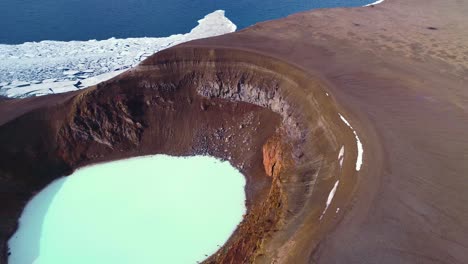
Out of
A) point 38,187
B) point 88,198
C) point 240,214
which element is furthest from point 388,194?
point 38,187

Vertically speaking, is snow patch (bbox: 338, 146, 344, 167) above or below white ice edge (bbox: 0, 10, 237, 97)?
below

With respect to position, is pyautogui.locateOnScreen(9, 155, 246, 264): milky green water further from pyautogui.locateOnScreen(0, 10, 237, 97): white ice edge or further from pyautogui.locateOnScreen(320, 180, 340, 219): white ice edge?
pyautogui.locateOnScreen(0, 10, 237, 97): white ice edge

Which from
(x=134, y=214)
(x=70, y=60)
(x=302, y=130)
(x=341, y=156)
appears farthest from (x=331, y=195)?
(x=70, y=60)

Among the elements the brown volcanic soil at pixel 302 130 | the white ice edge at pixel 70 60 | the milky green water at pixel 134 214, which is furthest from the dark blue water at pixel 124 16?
the milky green water at pixel 134 214

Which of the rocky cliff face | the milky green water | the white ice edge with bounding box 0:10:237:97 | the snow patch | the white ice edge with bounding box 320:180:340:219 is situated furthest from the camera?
the white ice edge with bounding box 0:10:237:97

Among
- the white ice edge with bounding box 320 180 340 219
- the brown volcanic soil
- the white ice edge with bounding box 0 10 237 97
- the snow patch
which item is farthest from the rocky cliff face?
the white ice edge with bounding box 0 10 237 97

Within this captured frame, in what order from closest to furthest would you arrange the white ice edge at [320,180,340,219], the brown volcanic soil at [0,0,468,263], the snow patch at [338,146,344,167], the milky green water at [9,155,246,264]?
1. the brown volcanic soil at [0,0,468,263]
2. the white ice edge at [320,180,340,219]
3. the snow patch at [338,146,344,167]
4. the milky green water at [9,155,246,264]

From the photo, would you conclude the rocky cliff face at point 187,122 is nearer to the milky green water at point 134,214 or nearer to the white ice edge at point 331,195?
the milky green water at point 134,214
